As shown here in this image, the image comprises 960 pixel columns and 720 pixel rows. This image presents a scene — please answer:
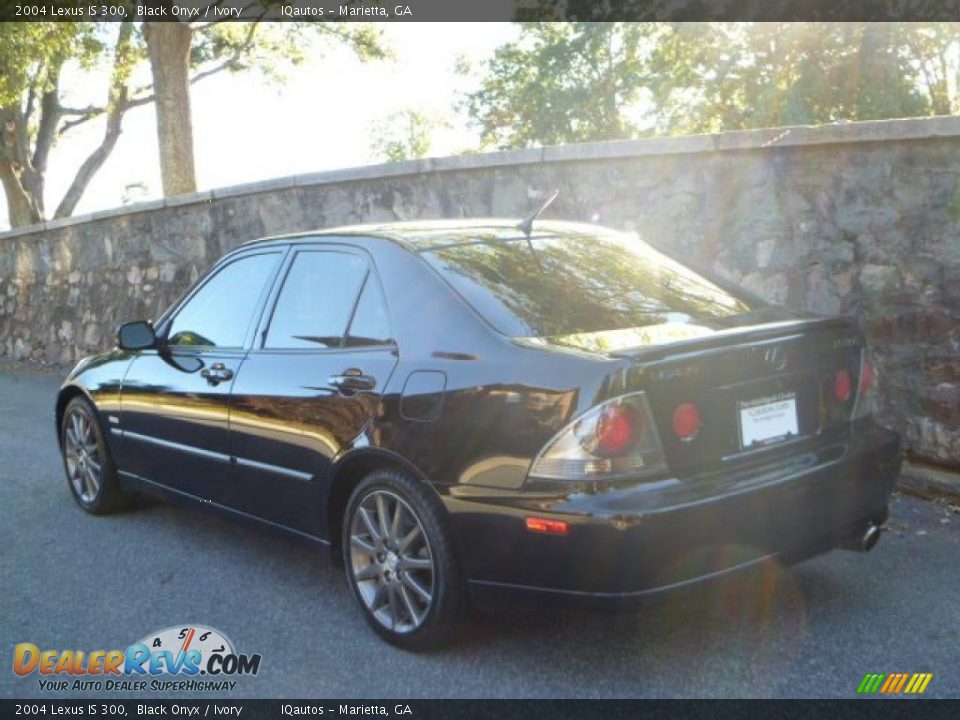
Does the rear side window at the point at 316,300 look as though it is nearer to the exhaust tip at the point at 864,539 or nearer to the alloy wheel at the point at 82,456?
the alloy wheel at the point at 82,456

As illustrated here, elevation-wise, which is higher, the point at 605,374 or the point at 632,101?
the point at 632,101

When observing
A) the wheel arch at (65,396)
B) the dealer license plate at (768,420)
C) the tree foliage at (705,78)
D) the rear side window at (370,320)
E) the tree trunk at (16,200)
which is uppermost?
the tree foliage at (705,78)

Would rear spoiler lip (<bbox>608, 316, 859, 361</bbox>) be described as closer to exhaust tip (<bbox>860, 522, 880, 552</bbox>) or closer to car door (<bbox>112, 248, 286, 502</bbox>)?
exhaust tip (<bbox>860, 522, 880, 552</bbox>)

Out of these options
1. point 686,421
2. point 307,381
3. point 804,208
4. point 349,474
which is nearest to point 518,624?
point 349,474

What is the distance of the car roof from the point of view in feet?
13.2

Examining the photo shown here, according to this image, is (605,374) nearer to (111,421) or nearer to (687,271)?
(687,271)

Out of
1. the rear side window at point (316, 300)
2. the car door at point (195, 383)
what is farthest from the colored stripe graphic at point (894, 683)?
the car door at point (195, 383)

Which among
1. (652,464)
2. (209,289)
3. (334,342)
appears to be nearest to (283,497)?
(334,342)

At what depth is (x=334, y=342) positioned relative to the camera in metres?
4.02

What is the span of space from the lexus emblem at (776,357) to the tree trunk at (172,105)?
487 inches

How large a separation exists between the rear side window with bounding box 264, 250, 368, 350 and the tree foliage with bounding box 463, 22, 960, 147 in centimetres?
2525

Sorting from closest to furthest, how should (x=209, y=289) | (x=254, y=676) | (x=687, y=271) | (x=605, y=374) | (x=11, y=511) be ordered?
(x=605, y=374), (x=254, y=676), (x=687, y=271), (x=209, y=289), (x=11, y=511)

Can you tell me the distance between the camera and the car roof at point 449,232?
158 inches

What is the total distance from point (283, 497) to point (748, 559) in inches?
74.7
